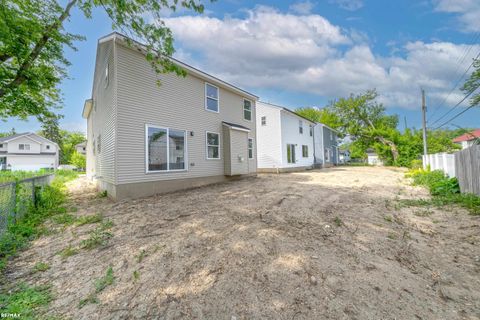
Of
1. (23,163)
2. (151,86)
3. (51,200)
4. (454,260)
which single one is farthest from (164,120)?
(23,163)

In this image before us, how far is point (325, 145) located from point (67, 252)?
2825 cm

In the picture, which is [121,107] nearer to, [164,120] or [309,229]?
[164,120]

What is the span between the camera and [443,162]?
10.1m

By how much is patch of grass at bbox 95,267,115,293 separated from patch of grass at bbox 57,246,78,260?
1.23 meters

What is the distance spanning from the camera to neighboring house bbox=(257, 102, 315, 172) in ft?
56.9

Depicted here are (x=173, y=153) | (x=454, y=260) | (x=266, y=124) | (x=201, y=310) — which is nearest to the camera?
(x=201, y=310)

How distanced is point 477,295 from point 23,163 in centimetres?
4953

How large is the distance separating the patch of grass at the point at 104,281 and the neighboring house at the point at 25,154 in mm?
43987

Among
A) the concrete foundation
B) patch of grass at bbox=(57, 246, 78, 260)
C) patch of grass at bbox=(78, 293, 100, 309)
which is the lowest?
patch of grass at bbox=(78, 293, 100, 309)

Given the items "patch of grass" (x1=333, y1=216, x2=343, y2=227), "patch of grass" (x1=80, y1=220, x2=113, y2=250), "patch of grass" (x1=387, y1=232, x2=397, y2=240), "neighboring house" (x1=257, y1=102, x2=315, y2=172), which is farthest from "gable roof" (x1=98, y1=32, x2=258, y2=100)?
"patch of grass" (x1=387, y1=232, x2=397, y2=240)

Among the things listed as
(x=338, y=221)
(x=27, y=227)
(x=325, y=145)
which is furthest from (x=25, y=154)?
(x=338, y=221)

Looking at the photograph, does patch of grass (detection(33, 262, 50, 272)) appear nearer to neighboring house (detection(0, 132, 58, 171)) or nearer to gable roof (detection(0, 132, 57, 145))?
neighboring house (detection(0, 132, 58, 171))

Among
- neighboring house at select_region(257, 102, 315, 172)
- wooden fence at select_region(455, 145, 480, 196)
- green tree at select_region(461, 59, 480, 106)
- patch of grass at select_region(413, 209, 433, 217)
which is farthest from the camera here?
neighboring house at select_region(257, 102, 315, 172)

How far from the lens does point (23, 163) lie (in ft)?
112
